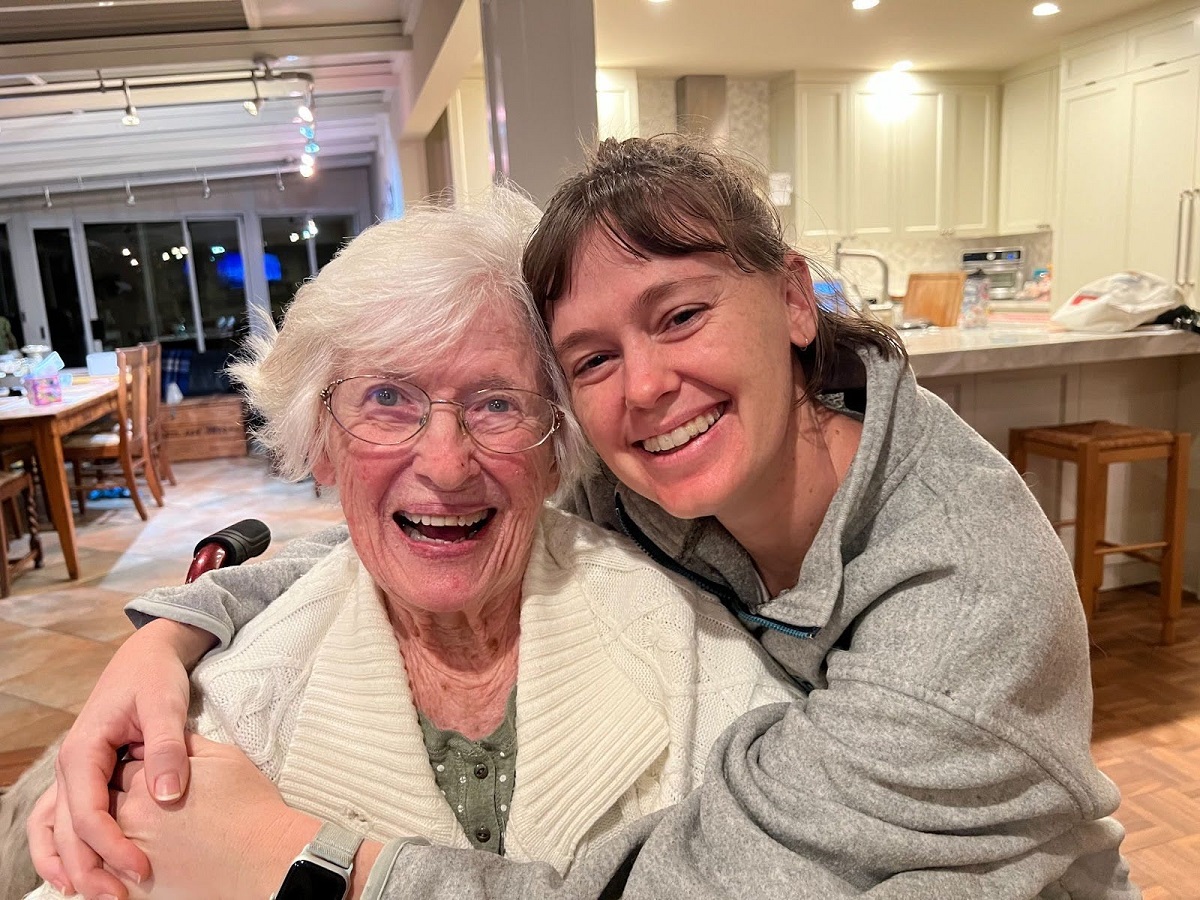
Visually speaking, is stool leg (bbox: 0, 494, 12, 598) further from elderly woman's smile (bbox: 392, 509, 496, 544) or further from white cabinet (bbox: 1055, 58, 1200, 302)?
white cabinet (bbox: 1055, 58, 1200, 302)

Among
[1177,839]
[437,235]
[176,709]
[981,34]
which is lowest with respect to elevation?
[1177,839]

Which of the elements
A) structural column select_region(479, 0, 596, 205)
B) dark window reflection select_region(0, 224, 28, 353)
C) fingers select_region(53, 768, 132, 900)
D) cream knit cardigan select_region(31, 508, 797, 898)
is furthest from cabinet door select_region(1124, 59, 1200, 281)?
dark window reflection select_region(0, 224, 28, 353)

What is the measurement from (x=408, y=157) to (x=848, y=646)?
646 cm

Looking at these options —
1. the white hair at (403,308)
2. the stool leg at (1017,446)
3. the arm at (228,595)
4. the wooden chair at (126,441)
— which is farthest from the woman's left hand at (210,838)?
the wooden chair at (126,441)

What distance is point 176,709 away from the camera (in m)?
1.00

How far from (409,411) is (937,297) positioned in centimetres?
525

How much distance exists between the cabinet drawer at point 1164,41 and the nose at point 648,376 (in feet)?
18.0

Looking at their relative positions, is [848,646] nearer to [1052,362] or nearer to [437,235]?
[437,235]

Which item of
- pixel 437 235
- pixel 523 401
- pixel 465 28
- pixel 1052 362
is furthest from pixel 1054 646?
pixel 465 28

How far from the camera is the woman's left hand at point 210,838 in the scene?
0.91m

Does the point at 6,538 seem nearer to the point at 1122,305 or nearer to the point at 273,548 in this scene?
the point at 273,548

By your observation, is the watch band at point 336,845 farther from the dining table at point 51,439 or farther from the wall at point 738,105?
the wall at point 738,105

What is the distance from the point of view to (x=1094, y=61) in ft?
18.5

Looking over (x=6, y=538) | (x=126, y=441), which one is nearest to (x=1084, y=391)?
(x=6, y=538)
